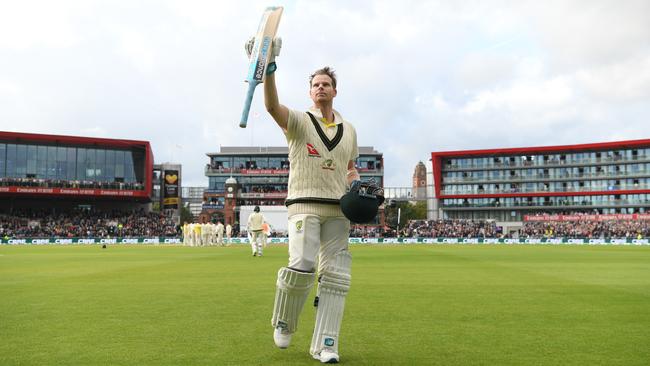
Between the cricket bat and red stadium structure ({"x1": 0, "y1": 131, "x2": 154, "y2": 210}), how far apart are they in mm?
75834

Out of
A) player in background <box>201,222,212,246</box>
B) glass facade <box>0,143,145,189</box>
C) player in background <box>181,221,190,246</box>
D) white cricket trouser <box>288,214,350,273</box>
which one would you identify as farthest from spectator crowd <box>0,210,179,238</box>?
white cricket trouser <box>288,214,350,273</box>

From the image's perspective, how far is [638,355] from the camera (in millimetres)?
5090

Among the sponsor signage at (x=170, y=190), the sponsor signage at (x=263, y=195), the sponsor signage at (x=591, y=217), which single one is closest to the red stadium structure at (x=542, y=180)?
the sponsor signage at (x=591, y=217)

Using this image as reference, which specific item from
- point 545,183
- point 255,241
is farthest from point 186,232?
point 545,183

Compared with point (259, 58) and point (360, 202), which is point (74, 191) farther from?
point (360, 202)

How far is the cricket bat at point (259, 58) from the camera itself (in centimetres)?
476

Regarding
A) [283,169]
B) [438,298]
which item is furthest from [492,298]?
[283,169]

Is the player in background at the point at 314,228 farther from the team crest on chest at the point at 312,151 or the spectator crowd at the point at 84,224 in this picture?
the spectator crowd at the point at 84,224

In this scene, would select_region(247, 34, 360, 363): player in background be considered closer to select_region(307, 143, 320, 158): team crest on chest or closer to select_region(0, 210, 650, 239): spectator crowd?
select_region(307, 143, 320, 158): team crest on chest

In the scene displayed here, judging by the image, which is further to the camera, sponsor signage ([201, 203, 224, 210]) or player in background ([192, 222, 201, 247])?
sponsor signage ([201, 203, 224, 210])

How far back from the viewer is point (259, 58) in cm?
475

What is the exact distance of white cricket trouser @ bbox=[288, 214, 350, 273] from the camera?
5172mm

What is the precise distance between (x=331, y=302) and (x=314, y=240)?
622 mm

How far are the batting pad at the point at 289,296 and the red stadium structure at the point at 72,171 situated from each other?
75490 millimetres
